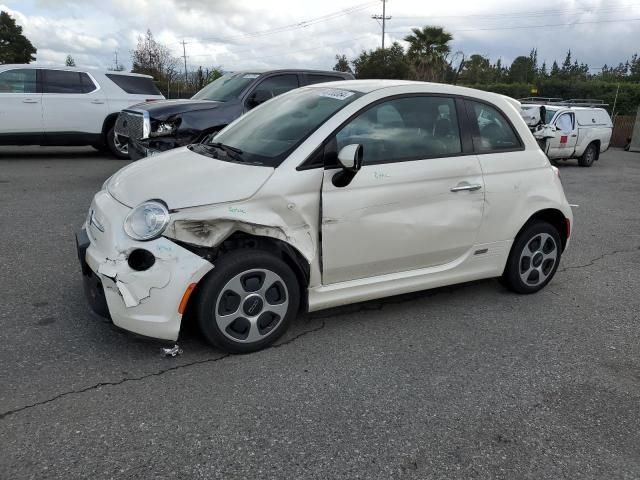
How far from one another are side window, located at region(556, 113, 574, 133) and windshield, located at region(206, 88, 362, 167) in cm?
1308

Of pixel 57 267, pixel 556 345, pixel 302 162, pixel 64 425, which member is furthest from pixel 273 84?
pixel 64 425

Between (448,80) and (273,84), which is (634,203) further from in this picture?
(448,80)

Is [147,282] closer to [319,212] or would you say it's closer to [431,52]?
[319,212]

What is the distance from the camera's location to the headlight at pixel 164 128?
790 centimetres

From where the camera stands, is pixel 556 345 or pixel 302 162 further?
pixel 556 345

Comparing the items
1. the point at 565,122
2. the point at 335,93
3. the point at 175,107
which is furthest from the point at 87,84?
the point at 565,122

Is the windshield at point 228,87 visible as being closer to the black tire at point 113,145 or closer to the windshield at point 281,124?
the black tire at point 113,145

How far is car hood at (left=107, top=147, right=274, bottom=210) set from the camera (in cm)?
330

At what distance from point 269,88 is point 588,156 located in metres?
11.4

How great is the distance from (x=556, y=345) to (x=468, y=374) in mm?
875

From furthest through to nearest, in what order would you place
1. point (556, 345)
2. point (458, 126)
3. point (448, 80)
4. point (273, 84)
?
point (448, 80) → point (273, 84) → point (458, 126) → point (556, 345)

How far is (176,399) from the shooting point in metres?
2.98

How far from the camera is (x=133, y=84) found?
1230 centimetres

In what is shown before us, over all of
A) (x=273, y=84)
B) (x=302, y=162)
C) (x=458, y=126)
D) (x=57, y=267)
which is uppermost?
(x=273, y=84)
